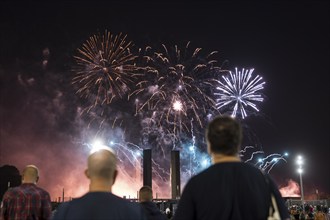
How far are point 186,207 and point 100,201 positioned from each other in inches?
37.9

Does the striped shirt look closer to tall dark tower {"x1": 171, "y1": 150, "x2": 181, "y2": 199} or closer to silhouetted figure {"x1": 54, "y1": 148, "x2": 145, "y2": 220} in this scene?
silhouetted figure {"x1": 54, "y1": 148, "x2": 145, "y2": 220}

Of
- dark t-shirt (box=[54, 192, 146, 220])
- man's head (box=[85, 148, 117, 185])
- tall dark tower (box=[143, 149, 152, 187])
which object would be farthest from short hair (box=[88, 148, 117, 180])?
tall dark tower (box=[143, 149, 152, 187])

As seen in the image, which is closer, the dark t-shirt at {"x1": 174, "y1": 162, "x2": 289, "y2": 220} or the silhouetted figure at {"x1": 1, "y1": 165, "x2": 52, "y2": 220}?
the dark t-shirt at {"x1": 174, "y1": 162, "x2": 289, "y2": 220}

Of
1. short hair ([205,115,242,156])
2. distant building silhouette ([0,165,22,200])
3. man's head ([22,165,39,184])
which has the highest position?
distant building silhouette ([0,165,22,200])

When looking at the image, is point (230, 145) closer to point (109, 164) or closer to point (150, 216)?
point (109, 164)

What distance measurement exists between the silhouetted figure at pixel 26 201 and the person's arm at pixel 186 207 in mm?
5482

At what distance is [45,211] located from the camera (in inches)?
367

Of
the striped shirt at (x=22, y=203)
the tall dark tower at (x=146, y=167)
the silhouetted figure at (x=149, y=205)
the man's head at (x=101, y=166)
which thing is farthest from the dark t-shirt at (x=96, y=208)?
the tall dark tower at (x=146, y=167)

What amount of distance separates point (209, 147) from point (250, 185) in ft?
1.98

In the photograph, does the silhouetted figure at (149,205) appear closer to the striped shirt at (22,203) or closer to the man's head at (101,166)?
the striped shirt at (22,203)

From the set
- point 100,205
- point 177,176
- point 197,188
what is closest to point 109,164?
point 100,205

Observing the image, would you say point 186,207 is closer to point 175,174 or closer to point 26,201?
point 26,201

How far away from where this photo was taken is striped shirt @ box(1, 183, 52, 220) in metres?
9.04

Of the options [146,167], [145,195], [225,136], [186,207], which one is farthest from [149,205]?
[146,167]
